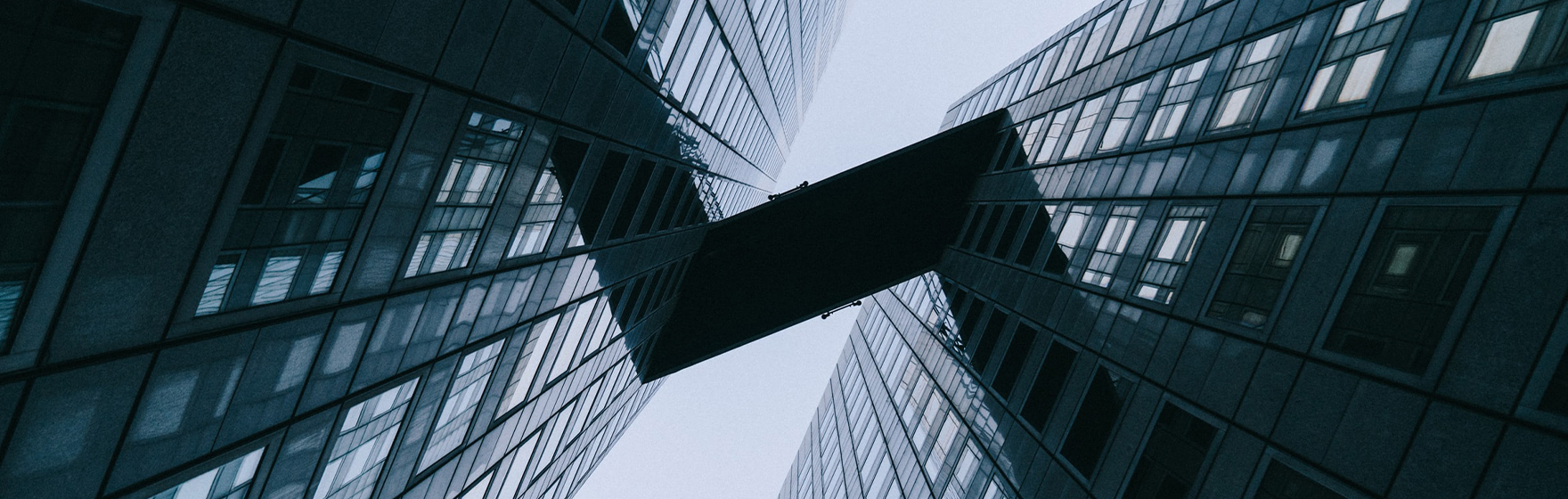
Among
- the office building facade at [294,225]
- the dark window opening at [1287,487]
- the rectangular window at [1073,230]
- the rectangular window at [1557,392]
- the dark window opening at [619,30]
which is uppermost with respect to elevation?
the rectangular window at [1073,230]

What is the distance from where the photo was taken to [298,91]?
705 cm

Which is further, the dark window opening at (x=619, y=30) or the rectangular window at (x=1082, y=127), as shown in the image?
the rectangular window at (x=1082, y=127)

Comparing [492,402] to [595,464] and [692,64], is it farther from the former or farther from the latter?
[595,464]

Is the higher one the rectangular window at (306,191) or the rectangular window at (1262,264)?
the rectangular window at (1262,264)

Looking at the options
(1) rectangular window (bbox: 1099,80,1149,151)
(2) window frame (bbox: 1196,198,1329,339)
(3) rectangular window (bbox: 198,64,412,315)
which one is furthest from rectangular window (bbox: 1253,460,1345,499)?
(3) rectangular window (bbox: 198,64,412,315)

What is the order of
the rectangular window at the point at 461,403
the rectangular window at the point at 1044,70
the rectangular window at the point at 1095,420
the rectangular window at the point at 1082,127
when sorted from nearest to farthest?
the rectangular window at the point at 461,403 → the rectangular window at the point at 1095,420 → the rectangular window at the point at 1082,127 → the rectangular window at the point at 1044,70

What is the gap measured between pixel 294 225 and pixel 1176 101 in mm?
17713

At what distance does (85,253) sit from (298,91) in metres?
2.15

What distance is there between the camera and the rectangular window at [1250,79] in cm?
1460

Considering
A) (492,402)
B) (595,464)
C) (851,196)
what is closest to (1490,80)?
(492,402)

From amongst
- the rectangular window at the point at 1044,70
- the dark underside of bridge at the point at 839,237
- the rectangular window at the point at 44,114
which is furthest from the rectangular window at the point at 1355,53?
the dark underside of bridge at the point at 839,237

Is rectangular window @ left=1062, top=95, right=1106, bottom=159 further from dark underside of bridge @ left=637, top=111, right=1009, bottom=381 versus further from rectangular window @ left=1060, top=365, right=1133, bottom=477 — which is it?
rectangular window @ left=1060, top=365, right=1133, bottom=477

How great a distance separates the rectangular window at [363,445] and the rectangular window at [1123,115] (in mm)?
17323

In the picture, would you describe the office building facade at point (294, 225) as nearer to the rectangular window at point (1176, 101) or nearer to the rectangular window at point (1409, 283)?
the rectangular window at point (1176, 101)
